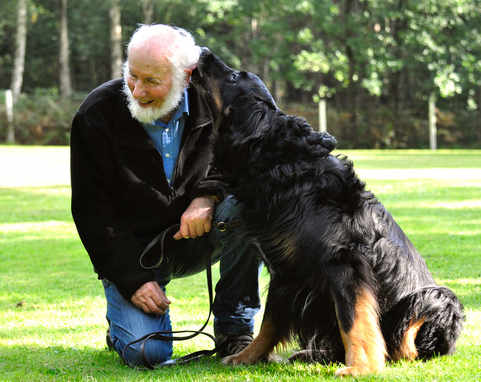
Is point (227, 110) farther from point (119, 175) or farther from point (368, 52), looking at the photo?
point (368, 52)

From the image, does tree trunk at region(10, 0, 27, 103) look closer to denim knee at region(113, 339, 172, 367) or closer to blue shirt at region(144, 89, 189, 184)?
blue shirt at region(144, 89, 189, 184)

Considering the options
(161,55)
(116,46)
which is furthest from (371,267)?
(116,46)

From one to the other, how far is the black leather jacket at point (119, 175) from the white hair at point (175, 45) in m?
0.22

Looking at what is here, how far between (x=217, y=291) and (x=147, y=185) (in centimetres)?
73

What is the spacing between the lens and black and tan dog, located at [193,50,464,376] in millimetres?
3154

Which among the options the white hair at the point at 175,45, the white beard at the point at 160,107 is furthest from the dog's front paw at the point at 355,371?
the white hair at the point at 175,45

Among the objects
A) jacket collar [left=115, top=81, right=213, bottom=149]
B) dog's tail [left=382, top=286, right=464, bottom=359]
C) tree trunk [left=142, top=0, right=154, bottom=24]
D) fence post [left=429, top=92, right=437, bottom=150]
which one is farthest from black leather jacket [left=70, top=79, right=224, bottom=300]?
tree trunk [left=142, top=0, right=154, bottom=24]

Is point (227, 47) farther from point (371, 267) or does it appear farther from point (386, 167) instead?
point (371, 267)

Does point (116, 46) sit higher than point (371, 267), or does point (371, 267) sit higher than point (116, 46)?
point (116, 46)

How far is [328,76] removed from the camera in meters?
35.1

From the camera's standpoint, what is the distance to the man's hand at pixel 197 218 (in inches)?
145

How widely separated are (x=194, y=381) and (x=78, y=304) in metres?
2.15

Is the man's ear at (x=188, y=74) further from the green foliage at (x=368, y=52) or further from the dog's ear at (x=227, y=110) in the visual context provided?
the green foliage at (x=368, y=52)

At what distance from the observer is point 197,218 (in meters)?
3.67
